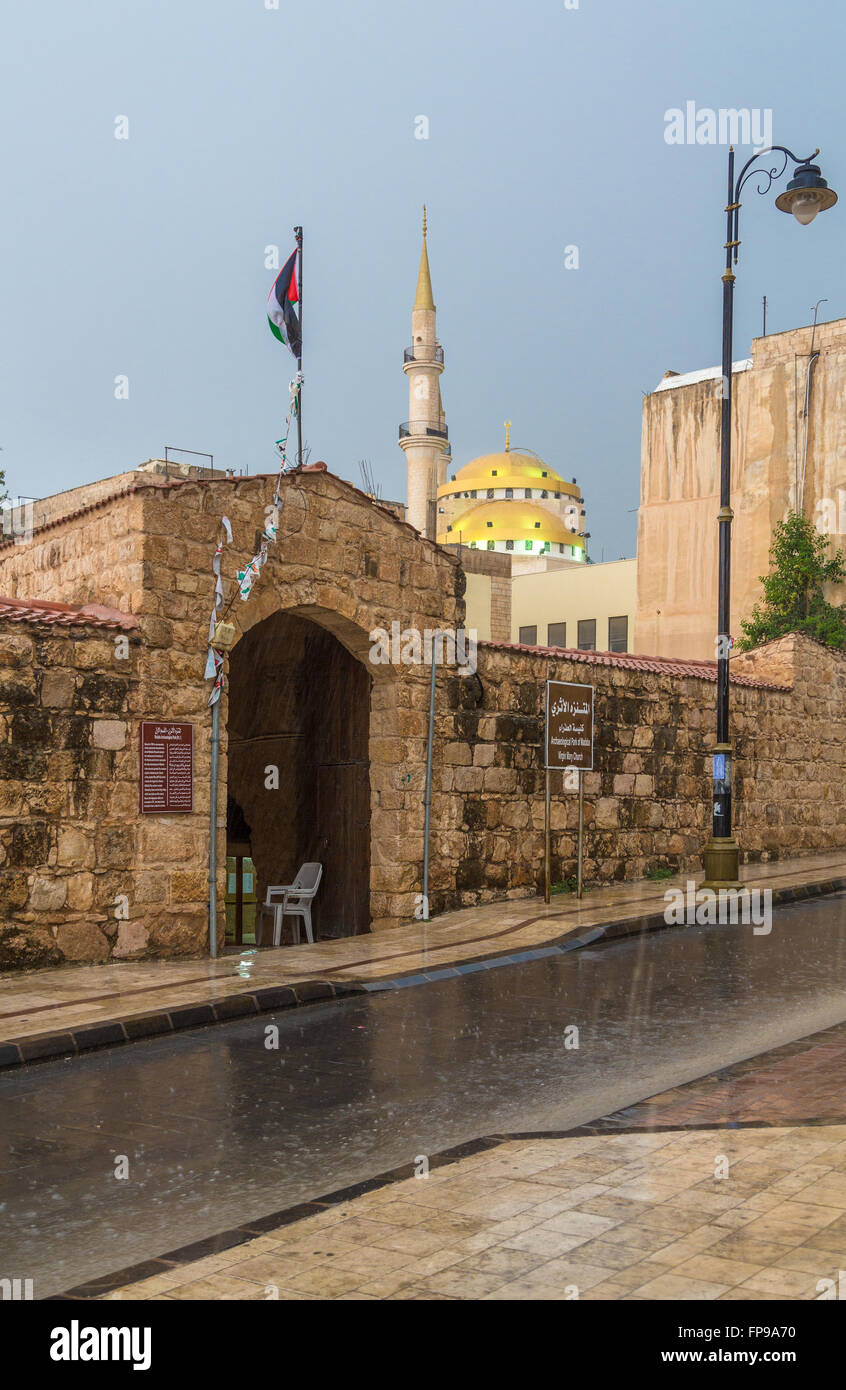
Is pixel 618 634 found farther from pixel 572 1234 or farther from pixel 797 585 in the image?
pixel 572 1234

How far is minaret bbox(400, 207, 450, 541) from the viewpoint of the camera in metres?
52.8

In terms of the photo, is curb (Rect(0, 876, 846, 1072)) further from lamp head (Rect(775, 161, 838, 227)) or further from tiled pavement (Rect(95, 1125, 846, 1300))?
lamp head (Rect(775, 161, 838, 227))

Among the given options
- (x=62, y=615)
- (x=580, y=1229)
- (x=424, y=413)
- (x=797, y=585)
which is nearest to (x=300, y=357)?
(x=62, y=615)

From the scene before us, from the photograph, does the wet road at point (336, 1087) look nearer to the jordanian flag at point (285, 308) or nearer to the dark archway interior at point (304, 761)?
the dark archway interior at point (304, 761)

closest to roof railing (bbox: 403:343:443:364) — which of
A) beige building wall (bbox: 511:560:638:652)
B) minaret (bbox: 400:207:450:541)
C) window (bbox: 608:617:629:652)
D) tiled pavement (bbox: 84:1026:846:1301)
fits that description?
minaret (bbox: 400:207:450:541)

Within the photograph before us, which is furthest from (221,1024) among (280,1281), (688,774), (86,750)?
(688,774)

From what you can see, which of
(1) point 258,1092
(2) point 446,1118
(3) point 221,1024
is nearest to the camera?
(2) point 446,1118

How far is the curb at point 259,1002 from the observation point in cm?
814

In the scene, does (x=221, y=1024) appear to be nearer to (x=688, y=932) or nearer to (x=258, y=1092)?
(x=258, y=1092)

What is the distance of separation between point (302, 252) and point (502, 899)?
7600mm

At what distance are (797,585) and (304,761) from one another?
68.7 ft

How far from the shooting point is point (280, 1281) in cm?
414

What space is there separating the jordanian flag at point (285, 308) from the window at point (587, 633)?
35.5 m

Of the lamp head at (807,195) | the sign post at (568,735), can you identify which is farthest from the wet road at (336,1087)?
the lamp head at (807,195)
